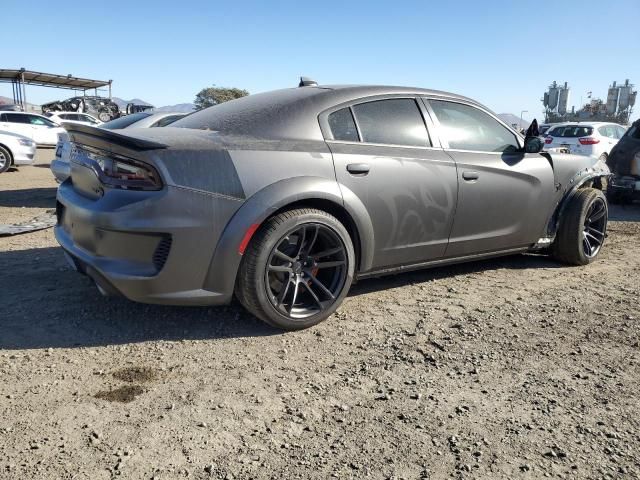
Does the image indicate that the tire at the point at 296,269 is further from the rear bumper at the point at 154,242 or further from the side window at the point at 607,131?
the side window at the point at 607,131

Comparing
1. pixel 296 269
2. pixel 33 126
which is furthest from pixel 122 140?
pixel 33 126

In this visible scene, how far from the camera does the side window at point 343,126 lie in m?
3.45

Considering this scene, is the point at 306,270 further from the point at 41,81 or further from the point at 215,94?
the point at 215,94

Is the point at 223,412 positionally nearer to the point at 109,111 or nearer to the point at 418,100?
the point at 418,100

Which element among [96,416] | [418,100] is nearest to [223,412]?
[96,416]

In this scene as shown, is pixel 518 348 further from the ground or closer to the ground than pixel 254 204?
closer to the ground

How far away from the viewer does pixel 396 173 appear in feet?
11.7

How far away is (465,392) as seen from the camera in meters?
2.60

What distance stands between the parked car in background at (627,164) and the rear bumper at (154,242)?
286 inches

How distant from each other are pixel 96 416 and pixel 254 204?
1.33 m

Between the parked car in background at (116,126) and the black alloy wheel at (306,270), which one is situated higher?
the parked car in background at (116,126)

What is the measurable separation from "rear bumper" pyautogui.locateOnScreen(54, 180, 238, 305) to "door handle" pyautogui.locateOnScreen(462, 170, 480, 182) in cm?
183

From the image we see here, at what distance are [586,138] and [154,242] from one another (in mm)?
13750

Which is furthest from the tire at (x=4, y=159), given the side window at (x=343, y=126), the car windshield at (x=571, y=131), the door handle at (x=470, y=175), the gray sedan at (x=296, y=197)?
the car windshield at (x=571, y=131)
